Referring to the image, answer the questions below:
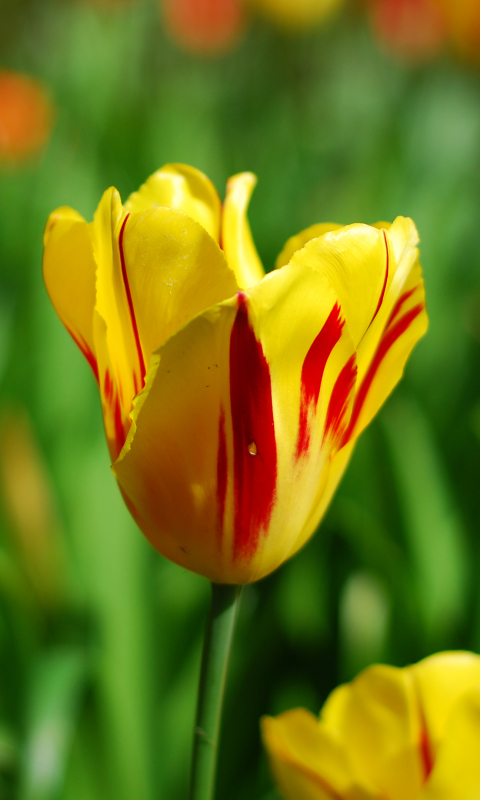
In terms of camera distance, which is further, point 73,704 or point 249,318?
point 73,704

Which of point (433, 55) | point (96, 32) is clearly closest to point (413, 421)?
point (96, 32)

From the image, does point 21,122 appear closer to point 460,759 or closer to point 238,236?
point 238,236

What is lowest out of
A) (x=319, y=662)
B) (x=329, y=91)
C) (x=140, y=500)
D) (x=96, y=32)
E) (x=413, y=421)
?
(x=319, y=662)

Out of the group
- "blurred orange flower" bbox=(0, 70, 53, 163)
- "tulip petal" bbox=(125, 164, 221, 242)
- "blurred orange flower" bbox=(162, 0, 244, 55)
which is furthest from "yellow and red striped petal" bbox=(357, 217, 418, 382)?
"blurred orange flower" bbox=(162, 0, 244, 55)

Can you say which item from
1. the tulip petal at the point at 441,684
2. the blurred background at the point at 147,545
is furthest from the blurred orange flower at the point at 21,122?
the tulip petal at the point at 441,684

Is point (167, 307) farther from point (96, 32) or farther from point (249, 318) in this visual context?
point (96, 32)

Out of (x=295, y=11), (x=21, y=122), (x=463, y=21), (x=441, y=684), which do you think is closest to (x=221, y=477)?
(x=441, y=684)

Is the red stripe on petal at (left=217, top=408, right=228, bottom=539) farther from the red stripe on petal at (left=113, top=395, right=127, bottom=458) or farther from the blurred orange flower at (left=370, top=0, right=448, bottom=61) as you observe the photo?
the blurred orange flower at (left=370, top=0, right=448, bottom=61)
